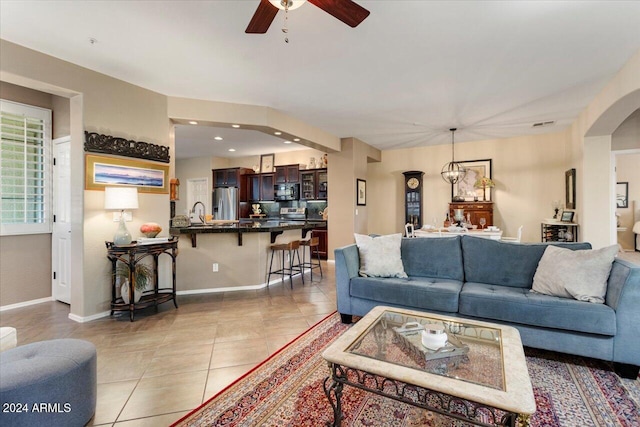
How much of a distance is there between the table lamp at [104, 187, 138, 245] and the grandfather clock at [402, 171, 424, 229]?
229 inches

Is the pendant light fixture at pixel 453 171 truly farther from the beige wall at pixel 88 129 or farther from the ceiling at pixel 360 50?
the beige wall at pixel 88 129

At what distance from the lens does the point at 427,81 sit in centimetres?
368

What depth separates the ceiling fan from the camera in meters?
1.83

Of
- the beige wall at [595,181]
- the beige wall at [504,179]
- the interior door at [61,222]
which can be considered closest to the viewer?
the interior door at [61,222]

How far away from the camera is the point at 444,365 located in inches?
59.7

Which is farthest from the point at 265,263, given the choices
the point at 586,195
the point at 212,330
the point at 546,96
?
the point at 586,195

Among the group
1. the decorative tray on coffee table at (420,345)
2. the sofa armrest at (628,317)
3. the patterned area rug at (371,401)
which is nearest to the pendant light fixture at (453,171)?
the sofa armrest at (628,317)

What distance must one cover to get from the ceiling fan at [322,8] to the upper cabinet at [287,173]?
227 inches

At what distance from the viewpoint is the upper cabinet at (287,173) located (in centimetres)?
789

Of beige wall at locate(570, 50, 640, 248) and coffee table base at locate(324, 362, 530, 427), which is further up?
beige wall at locate(570, 50, 640, 248)

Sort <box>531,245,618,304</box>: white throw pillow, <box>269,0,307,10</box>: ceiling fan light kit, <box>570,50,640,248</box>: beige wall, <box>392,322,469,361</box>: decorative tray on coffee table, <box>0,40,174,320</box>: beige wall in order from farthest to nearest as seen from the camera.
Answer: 1. <box>570,50,640,248</box>: beige wall
2. <box>0,40,174,320</box>: beige wall
3. <box>531,245,618,304</box>: white throw pillow
4. <box>269,0,307,10</box>: ceiling fan light kit
5. <box>392,322,469,361</box>: decorative tray on coffee table

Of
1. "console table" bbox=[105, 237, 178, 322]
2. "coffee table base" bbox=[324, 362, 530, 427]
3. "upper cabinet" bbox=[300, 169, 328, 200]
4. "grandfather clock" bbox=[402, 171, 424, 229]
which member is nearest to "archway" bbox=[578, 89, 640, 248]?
"grandfather clock" bbox=[402, 171, 424, 229]

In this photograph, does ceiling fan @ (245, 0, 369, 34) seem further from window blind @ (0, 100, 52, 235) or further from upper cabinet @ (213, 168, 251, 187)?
upper cabinet @ (213, 168, 251, 187)

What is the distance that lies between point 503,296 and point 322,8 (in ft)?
8.39
